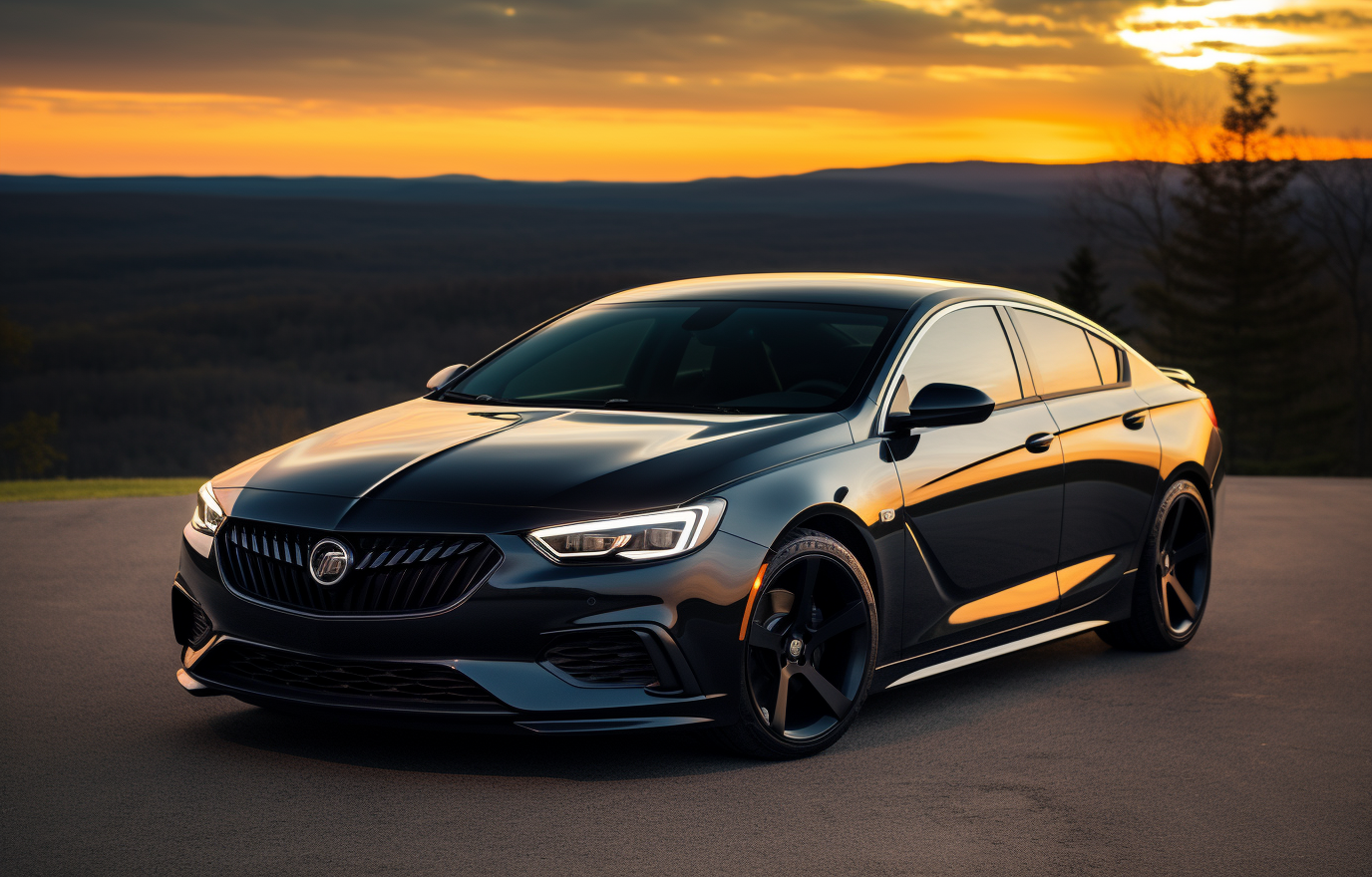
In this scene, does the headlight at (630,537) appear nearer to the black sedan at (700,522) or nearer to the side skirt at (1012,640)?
the black sedan at (700,522)

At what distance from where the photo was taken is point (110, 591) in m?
8.38

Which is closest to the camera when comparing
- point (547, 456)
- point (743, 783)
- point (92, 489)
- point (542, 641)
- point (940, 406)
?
point (542, 641)

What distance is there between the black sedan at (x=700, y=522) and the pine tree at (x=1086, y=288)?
7006 cm

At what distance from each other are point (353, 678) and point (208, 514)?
93 centimetres

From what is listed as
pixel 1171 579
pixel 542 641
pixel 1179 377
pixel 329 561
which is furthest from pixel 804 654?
pixel 1179 377

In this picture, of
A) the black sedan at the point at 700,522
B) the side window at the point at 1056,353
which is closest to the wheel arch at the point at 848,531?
the black sedan at the point at 700,522

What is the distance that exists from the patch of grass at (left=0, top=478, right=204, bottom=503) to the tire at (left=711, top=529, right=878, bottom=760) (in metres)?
11.3

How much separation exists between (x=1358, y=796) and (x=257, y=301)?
527 ft

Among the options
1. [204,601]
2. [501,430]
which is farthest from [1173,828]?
[204,601]

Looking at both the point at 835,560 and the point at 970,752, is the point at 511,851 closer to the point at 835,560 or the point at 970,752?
the point at 835,560

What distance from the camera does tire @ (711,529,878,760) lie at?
4711 mm

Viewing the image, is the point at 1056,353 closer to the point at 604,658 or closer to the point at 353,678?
the point at 604,658

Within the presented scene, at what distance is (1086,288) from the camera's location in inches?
2945

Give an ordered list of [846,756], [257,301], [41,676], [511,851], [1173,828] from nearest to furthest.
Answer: [511,851] < [1173,828] < [846,756] < [41,676] < [257,301]
